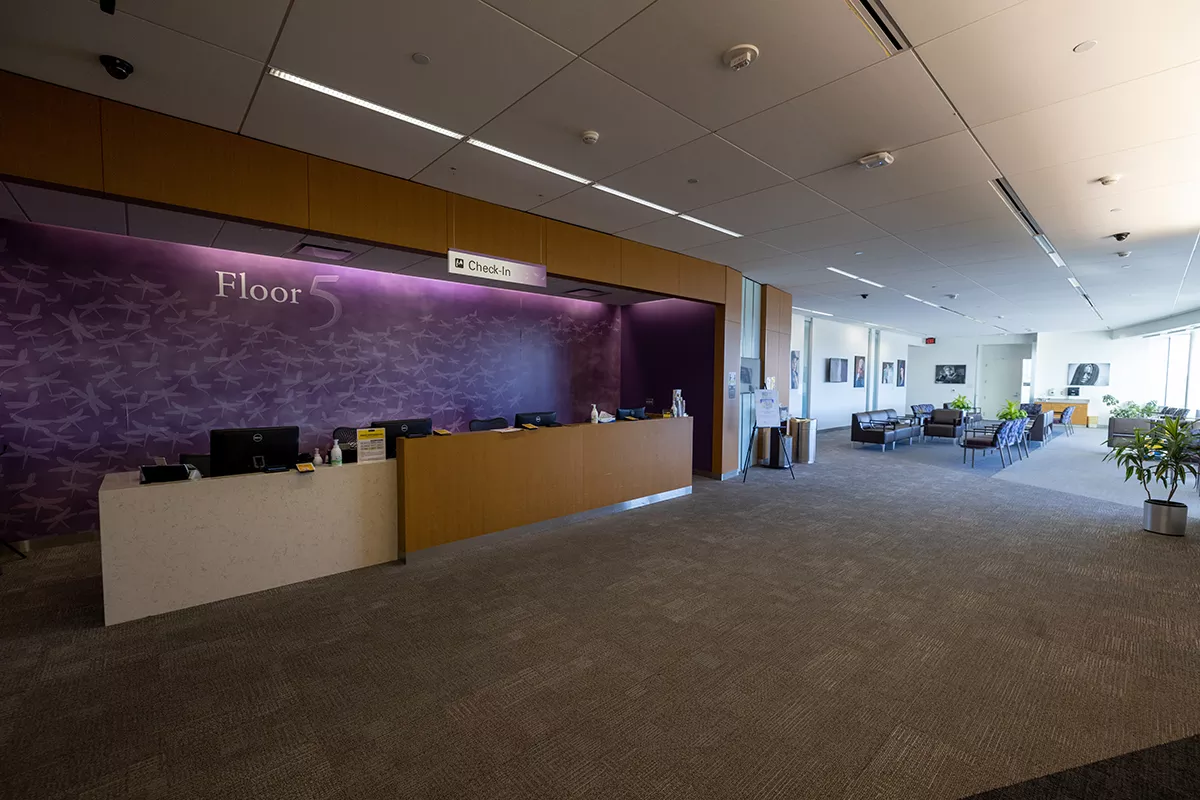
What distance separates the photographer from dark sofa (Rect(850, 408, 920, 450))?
11203 millimetres

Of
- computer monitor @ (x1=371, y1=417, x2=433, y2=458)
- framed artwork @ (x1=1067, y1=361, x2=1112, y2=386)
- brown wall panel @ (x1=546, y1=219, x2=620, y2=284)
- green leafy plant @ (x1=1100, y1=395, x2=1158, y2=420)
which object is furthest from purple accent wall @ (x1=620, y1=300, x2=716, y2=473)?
framed artwork @ (x1=1067, y1=361, x2=1112, y2=386)

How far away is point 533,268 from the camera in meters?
5.17

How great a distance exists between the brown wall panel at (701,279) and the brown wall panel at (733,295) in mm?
119

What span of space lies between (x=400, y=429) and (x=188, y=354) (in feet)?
8.74

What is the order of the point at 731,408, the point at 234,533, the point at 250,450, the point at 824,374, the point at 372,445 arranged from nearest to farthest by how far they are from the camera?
the point at 234,533 → the point at 250,450 → the point at 372,445 → the point at 731,408 → the point at 824,374

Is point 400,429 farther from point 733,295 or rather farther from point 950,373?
point 950,373

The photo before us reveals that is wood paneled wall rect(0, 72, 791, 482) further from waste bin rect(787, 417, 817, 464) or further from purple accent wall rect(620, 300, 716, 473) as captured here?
waste bin rect(787, 417, 817, 464)

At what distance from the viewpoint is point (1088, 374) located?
54.6ft

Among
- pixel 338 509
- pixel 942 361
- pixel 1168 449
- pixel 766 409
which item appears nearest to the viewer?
pixel 338 509

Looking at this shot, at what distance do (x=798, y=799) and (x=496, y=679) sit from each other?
1.55 meters

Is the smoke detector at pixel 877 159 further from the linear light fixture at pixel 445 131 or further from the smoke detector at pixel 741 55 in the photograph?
the linear light fixture at pixel 445 131

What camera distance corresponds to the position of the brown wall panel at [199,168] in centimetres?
313

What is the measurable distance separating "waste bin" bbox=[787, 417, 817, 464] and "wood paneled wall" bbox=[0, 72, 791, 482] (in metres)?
5.37

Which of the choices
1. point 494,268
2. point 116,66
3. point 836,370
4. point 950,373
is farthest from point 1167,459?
point 950,373
